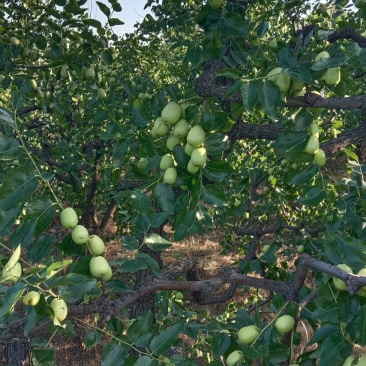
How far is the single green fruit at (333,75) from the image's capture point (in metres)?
1.17

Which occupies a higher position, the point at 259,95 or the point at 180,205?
the point at 259,95

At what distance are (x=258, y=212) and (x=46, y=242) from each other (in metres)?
2.69

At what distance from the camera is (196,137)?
3.96 feet

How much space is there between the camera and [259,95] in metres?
1.10

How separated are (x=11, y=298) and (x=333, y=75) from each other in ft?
2.93

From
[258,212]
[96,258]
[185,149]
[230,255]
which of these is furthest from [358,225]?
[230,255]

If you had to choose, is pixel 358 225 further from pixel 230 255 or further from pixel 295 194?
pixel 230 255

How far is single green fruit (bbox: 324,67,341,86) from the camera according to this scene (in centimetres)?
117

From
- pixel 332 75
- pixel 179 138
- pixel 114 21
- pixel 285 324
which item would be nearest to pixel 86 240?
pixel 179 138

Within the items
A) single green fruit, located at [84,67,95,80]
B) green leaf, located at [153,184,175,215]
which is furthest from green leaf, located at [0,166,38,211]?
single green fruit, located at [84,67,95,80]

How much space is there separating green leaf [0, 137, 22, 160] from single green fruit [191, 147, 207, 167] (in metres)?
0.42

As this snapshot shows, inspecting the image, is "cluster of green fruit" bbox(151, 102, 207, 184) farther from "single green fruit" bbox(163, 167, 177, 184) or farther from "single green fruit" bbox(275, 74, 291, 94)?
"single green fruit" bbox(275, 74, 291, 94)

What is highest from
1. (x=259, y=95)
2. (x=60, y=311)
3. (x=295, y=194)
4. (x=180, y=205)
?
(x=259, y=95)

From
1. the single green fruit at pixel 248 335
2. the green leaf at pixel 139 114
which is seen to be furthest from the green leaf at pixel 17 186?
the single green fruit at pixel 248 335
